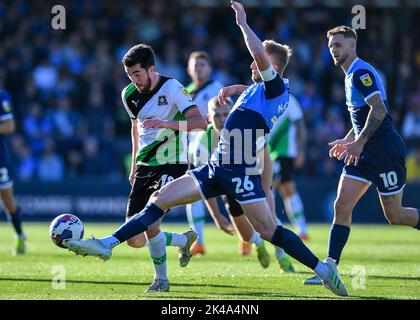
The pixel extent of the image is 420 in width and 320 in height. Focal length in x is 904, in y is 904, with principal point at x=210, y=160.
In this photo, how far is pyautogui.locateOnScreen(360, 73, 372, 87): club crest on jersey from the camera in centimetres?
893

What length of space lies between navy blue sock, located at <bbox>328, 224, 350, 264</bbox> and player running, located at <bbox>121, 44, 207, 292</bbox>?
63.4 inches

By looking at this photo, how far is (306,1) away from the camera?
82.3 ft

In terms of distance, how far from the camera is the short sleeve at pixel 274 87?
321 inches

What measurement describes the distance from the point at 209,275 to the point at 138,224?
2.28 m

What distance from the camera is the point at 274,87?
8.18 m

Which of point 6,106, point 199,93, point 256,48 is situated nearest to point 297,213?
point 199,93

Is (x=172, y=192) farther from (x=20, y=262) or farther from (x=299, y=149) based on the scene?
(x=299, y=149)

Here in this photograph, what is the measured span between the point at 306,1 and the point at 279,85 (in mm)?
17409

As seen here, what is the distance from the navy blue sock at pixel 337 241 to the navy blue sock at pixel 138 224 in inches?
79.9

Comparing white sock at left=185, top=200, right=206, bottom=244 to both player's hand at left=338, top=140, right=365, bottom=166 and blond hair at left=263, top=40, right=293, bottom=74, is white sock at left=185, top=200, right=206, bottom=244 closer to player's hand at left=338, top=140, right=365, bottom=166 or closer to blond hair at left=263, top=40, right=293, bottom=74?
player's hand at left=338, top=140, right=365, bottom=166

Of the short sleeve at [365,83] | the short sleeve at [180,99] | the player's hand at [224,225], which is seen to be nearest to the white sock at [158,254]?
the short sleeve at [180,99]

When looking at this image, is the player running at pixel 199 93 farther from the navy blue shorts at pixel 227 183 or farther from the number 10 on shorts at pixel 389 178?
the navy blue shorts at pixel 227 183

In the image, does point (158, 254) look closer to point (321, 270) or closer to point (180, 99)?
point (180, 99)

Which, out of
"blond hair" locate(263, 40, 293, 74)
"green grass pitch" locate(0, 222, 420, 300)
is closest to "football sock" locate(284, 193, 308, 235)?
"green grass pitch" locate(0, 222, 420, 300)
